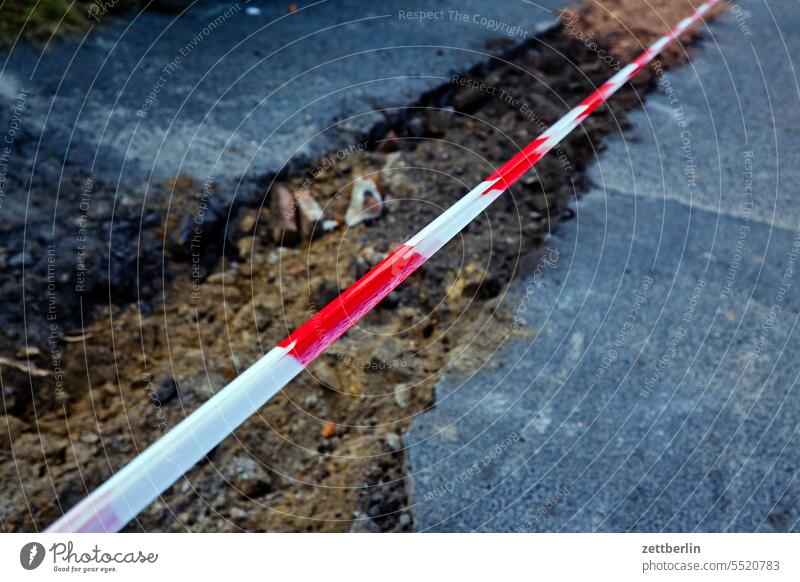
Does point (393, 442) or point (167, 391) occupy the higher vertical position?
point (167, 391)

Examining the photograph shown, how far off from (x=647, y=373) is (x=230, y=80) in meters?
1.37

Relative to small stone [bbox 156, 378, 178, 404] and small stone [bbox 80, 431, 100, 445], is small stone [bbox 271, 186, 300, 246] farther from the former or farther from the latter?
small stone [bbox 80, 431, 100, 445]

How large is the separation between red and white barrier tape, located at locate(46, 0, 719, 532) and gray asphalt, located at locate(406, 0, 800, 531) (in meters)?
0.22

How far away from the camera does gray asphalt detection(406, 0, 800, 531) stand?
1220mm

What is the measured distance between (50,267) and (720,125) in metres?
1.87

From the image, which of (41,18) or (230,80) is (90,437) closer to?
(230,80)

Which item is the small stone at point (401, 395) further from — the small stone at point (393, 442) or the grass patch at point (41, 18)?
the grass patch at point (41, 18)

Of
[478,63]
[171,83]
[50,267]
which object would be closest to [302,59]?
[171,83]

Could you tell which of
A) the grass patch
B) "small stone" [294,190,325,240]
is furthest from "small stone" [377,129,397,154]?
the grass patch

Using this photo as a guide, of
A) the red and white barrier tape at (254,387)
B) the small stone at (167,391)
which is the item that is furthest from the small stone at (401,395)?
the small stone at (167,391)

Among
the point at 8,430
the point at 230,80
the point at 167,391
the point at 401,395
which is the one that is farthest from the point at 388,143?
the point at 8,430

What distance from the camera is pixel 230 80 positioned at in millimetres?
2018

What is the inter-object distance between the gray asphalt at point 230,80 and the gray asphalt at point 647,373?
0.65 m
